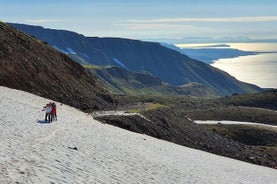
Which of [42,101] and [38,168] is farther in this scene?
[42,101]

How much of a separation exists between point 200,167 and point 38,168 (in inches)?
778

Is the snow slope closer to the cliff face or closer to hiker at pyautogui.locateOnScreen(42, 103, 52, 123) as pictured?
hiker at pyautogui.locateOnScreen(42, 103, 52, 123)

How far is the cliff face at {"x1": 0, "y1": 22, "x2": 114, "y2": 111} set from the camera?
65.5 m

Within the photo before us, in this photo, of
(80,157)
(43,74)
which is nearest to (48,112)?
(80,157)

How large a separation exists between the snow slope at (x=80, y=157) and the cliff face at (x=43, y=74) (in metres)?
16.6

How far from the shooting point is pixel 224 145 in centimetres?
6862

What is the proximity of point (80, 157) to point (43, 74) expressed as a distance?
43780 mm

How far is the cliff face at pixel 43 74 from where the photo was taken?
215 ft

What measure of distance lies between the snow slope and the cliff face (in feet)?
54.4

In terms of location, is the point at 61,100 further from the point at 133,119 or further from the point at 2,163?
the point at 2,163

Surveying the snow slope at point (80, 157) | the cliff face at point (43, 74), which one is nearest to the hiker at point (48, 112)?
the snow slope at point (80, 157)

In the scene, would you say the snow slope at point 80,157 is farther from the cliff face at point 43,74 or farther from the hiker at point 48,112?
the cliff face at point 43,74

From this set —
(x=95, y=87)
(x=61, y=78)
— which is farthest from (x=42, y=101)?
(x=95, y=87)

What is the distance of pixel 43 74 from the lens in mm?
70500
